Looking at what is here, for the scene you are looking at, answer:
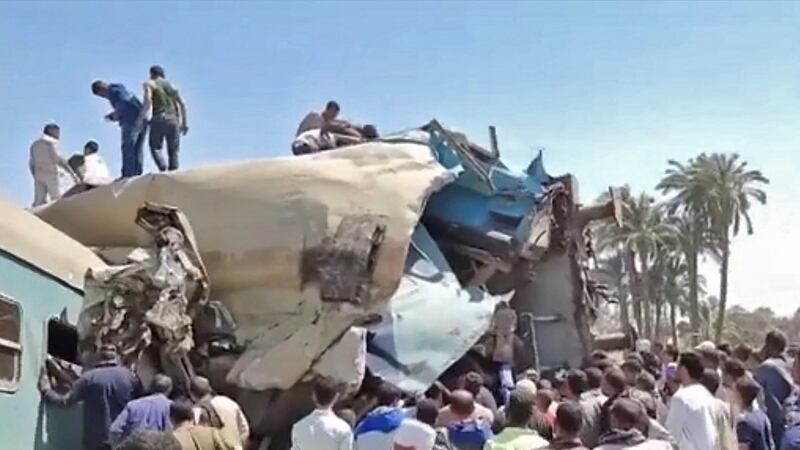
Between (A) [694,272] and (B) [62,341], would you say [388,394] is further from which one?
(A) [694,272]

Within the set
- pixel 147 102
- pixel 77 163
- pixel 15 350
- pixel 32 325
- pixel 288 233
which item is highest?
pixel 147 102

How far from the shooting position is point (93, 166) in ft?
45.2

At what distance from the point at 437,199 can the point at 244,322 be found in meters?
2.90

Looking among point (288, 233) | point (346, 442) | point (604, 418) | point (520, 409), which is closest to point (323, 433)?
point (346, 442)

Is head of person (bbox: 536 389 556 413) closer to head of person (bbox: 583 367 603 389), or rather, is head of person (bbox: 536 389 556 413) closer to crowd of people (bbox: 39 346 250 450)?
head of person (bbox: 583 367 603 389)

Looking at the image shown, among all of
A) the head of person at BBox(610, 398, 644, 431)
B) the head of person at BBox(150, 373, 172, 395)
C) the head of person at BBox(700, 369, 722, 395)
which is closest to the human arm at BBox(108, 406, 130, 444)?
the head of person at BBox(150, 373, 172, 395)

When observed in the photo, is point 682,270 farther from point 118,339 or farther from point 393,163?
point 118,339

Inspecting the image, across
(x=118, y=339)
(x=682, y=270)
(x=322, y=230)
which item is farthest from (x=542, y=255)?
(x=682, y=270)

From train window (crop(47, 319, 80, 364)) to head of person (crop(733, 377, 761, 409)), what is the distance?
475 centimetres

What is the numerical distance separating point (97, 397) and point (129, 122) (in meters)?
6.34

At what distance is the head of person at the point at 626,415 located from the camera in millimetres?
5438

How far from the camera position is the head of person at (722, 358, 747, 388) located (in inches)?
315

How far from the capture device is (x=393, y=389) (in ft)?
34.1

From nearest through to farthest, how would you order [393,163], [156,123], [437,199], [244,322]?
[244,322], [393,163], [437,199], [156,123]
